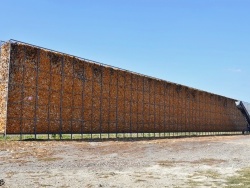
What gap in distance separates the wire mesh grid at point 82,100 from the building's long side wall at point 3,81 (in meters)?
0.30

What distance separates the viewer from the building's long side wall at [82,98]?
67.5ft

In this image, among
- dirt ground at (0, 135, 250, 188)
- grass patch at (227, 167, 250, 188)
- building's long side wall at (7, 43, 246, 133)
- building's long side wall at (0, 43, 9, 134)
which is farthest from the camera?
building's long side wall at (7, 43, 246, 133)

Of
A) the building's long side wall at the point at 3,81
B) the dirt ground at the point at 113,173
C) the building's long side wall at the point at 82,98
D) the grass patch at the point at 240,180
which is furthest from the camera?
the building's long side wall at the point at 82,98

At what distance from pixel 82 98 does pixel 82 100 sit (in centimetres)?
14

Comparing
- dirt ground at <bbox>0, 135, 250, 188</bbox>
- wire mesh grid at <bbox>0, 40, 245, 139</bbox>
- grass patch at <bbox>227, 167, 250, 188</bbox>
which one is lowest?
grass patch at <bbox>227, 167, 250, 188</bbox>

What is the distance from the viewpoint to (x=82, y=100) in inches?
970

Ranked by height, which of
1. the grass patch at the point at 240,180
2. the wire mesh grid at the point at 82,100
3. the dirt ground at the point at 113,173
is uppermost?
the wire mesh grid at the point at 82,100

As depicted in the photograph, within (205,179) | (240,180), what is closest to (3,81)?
(205,179)

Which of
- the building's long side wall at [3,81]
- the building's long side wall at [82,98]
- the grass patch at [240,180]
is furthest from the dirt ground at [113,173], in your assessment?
the building's long side wall at [82,98]

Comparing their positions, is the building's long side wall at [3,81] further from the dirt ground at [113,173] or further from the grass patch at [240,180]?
the grass patch at [240,180]

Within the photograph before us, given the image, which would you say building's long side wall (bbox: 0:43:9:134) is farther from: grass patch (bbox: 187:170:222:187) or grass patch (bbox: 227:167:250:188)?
grass patch (bbox: 227:167:250:188)

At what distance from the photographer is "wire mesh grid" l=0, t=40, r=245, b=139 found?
20.6 meters

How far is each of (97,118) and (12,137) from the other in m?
7.38

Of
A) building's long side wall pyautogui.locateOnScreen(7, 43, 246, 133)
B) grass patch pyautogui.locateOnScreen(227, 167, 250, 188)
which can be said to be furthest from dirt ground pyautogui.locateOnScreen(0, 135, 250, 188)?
building's long side wall pyautogui.locateOnScreen(7, 43, 246, 133)
